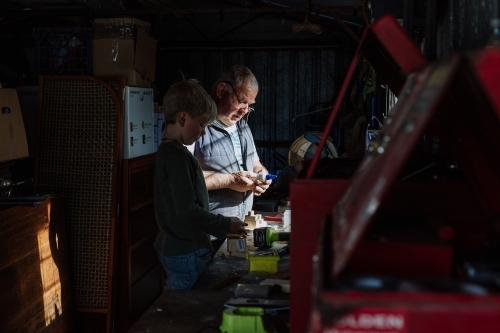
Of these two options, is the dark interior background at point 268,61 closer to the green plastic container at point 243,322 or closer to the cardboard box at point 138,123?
the cardboard box at point 138,123

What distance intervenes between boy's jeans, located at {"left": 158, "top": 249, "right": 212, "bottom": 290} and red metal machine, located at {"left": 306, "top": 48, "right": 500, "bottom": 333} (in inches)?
67.7

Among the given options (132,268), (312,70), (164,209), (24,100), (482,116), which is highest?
(312,70)

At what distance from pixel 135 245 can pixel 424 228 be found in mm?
3922

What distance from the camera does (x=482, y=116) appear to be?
3.76 feet

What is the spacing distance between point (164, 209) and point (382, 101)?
3.16m

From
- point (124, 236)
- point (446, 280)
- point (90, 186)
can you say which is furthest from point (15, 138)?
point (446, 280)

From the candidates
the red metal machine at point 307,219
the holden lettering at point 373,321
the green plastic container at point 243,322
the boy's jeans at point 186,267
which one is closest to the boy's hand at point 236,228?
the boy's jeans at point 186,267

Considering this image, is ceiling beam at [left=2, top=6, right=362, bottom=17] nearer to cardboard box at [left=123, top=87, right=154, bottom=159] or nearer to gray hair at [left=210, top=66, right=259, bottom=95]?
cardboard box at [left=123, top=87, right=154, bottom=159]

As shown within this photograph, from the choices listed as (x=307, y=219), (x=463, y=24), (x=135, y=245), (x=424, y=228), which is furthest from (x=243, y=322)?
(x=135, y=245)

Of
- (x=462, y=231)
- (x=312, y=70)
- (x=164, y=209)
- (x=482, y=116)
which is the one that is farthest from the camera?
(x=312, y=70)

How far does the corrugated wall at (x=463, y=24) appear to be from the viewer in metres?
1.43

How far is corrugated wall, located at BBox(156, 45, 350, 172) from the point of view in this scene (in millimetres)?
8539

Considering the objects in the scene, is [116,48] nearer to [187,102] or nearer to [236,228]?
[187,102]

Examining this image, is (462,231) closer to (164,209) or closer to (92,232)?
(164,209)
